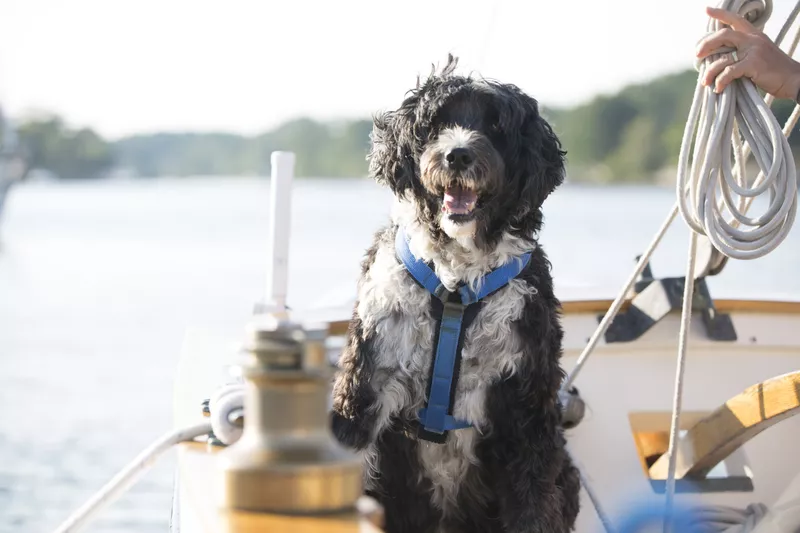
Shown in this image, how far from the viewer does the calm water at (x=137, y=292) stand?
9516mm

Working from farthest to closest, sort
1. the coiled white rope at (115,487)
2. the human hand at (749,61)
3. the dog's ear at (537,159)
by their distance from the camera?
1. the dog's ear at (537,159)
2. the human hand at (749,61)
3. the coiled white rope at (115,487)

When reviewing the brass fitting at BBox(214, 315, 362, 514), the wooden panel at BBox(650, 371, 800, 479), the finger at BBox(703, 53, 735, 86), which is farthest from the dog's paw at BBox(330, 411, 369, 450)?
the brass fitting at BBox(214, 315, 362, 514)

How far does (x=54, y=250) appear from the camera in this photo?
3038cm

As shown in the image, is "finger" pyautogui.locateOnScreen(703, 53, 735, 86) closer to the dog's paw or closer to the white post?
the dog's paw

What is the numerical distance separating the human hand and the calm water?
1.20 m

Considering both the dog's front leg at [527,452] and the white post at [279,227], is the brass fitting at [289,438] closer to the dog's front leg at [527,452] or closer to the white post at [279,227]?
the dog's front leg at [527,452]

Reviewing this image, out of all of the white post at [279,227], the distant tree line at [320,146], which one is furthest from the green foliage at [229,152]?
the white post at [279,227]

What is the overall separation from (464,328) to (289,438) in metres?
1.58

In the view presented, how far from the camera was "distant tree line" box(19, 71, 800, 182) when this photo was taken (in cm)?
4197

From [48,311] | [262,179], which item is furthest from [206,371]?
[262,179]

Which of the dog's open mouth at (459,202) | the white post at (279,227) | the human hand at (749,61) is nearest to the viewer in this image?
the human hand at (749,61)

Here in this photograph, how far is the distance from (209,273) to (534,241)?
19.9m

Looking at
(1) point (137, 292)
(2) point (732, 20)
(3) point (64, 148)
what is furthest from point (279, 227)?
(3) point (64, 148)

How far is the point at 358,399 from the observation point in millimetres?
3348
